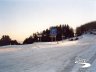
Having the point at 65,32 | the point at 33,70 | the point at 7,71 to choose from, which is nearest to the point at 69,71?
the point at 33,70

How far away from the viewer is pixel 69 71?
1530cm

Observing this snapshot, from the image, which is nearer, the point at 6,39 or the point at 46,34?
the point at 6,39

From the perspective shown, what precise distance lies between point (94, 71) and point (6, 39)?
166ft

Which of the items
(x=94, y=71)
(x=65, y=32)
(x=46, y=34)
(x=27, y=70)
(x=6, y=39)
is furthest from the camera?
(x=65, y=32)

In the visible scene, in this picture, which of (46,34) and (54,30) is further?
(46,34)

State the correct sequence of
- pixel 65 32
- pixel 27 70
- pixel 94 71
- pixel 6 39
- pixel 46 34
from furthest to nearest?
1. pixel 65 32
2. pixel 46 34
3. pixel 6 39
4. pixel 27 70
5. pixel 94 71

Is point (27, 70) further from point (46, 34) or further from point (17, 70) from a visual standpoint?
point (46, 34)

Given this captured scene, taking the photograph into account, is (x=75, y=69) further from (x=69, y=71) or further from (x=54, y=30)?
(x=54, y=30)

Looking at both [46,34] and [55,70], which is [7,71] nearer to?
[55,70]

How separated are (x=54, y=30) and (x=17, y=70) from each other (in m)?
50.9

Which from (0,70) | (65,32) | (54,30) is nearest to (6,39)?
(54,30)

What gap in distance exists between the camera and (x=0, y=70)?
16.3 metres

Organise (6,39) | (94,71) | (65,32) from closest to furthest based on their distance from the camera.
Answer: (94,71) → (6,39) → (65,32)

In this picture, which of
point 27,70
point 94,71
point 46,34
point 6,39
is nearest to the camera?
point 94,71
